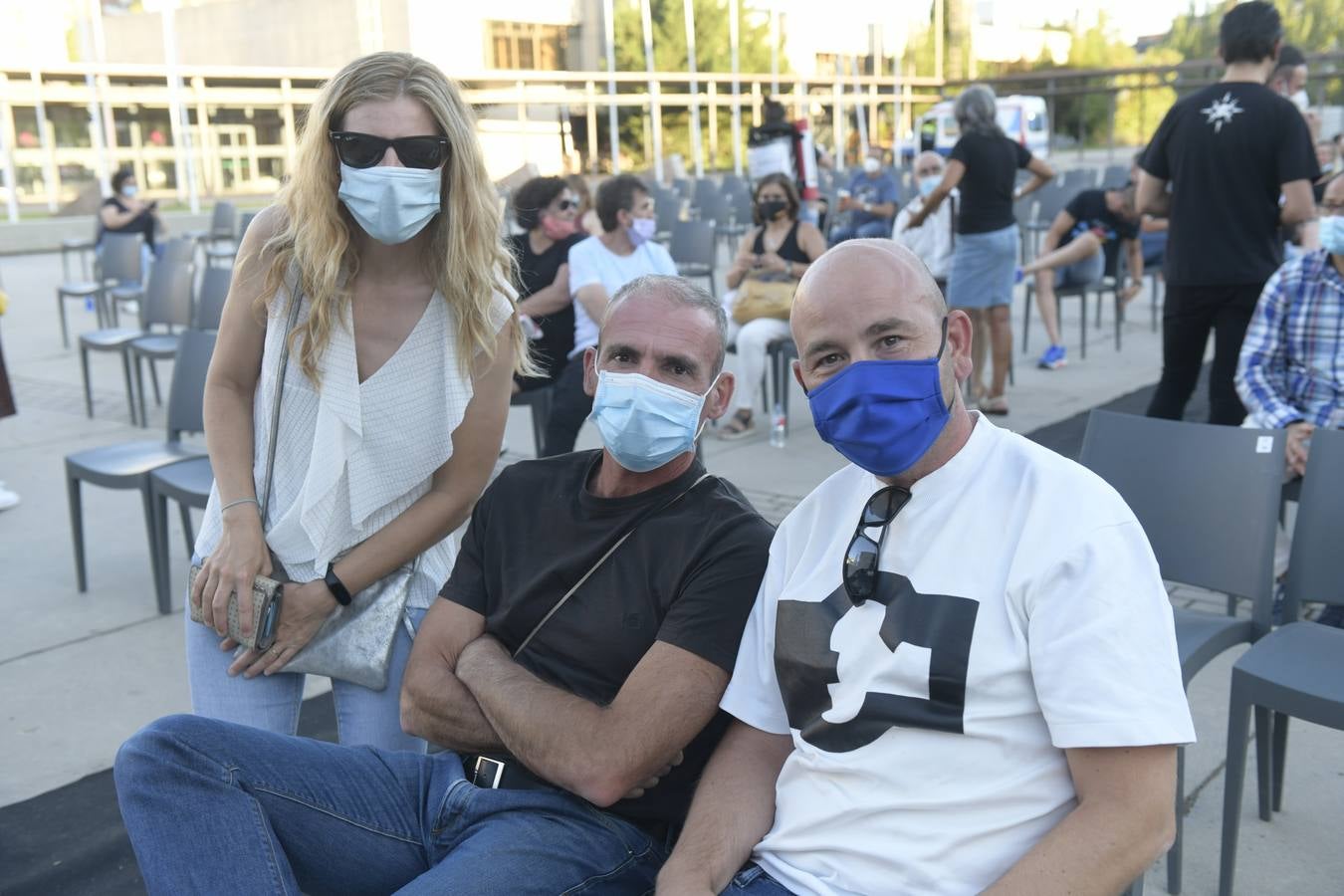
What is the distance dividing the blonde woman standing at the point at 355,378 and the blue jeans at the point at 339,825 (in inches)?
12.4

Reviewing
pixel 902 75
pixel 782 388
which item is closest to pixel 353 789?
pixel 782 388

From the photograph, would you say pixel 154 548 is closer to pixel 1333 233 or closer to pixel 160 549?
pixel 160 549

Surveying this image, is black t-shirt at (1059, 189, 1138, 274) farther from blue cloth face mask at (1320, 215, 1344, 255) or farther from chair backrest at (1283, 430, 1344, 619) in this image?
chair backrest at (1283, 430, 1344, 619)

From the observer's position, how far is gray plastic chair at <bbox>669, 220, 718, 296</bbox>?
35.1ft

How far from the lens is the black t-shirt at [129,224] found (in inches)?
506

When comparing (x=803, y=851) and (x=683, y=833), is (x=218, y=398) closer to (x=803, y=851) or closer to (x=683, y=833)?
(x=683, y=833)

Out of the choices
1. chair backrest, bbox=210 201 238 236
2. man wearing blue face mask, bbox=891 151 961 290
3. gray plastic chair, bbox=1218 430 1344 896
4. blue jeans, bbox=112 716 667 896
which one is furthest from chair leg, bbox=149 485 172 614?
chair backrest, bbox=210 201 238 236

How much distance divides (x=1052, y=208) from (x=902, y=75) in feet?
89.1

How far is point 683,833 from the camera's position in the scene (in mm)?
1822

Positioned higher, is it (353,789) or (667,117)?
(667,117)

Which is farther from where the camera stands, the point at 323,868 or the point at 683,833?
the point at 323,868

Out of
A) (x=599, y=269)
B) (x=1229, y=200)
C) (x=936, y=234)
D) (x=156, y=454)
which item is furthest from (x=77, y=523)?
(x=936, y=234)

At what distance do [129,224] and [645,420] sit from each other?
12.5 metres

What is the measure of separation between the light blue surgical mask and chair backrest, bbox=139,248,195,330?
356 centimetres
